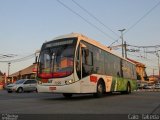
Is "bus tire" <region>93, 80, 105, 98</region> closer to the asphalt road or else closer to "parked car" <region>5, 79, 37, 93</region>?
the asphalt road

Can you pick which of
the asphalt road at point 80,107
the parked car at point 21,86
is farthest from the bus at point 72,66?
the parked car at point 21,86

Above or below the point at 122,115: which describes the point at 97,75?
above

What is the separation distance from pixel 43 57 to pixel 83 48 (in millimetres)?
2158

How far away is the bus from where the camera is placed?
48.0 feet

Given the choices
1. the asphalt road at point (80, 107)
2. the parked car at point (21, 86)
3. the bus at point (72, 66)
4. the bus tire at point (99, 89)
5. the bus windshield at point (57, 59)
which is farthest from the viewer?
the parked car at point (21, 86)

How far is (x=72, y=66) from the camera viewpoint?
1464 cm

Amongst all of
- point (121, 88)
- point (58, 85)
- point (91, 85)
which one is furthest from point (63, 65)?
point (121, 88)

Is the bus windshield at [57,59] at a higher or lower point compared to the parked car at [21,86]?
higher

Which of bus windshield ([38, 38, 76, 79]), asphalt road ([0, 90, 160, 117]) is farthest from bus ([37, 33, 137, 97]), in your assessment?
asphalt road ([0, 90, 160, 117])

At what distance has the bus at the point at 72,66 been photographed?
14.6m

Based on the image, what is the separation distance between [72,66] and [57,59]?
35.9 inches

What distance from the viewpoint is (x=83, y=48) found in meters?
15.5

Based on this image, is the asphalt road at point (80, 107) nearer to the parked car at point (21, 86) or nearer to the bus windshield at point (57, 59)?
the bus windshield at point (57, 59)

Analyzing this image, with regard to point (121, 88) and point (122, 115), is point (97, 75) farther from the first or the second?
point (122, 115)
